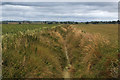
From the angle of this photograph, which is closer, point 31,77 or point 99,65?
point 31,77

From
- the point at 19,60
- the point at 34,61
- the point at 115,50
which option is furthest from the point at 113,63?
the point at 19,60

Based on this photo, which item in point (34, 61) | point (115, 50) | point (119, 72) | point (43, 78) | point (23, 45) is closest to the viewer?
point (119, 72)

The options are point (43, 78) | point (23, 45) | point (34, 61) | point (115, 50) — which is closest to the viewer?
point (43, 78)

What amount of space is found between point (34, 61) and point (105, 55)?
279 cm

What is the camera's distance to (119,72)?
540cm

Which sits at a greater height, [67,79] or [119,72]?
[119,72]

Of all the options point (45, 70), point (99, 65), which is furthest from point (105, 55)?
point (45, 70)

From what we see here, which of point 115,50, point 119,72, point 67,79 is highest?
point 115,50

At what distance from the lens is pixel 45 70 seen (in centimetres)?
616

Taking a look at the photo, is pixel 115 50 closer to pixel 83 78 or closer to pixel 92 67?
pixel 92 67

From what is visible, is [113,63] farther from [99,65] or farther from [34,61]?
[34,61]

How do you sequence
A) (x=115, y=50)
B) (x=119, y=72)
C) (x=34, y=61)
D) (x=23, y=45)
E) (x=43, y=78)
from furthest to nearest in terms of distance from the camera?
(x=23, y=45)
(x=115, y=50)
(x=34, y=61)
(x=43, y=78)
(x=119, y=72)

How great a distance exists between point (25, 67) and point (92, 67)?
8.47 ft

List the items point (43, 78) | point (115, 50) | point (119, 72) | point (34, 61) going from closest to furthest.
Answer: point (119, 72)
point (43, 78)
point (34, 61)
point (115, 50)
